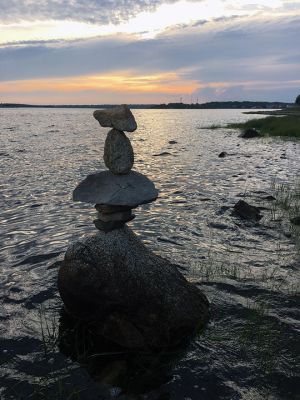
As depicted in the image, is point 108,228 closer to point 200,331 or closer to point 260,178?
point 200,331

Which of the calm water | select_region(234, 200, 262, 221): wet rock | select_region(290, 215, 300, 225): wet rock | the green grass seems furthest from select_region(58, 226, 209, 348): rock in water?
the green grass

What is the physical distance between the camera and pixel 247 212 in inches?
762

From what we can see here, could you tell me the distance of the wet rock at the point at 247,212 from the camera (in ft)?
62.3

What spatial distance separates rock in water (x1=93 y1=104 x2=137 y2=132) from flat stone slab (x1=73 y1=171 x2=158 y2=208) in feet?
4.07

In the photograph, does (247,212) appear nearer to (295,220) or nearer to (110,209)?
(295,220)

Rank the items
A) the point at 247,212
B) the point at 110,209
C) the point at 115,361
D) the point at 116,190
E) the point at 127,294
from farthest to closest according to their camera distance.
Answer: the point at 247,212
the point at 110,209
the point at 116,190
the point at 127,294
the point at 115,361

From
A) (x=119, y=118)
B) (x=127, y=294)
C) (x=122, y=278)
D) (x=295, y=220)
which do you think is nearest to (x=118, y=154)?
(x=119, y=118)

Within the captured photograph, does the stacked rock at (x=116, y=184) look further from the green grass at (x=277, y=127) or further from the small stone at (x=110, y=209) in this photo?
the green grass at (x=277, y=127)

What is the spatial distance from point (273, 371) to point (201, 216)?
1201cm

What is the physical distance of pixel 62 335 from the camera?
9.53 meters

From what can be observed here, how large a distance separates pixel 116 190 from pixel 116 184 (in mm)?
262

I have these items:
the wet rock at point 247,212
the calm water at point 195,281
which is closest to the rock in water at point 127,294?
the calm water at point 195,281

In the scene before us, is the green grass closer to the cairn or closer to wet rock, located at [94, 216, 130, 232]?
the cairn

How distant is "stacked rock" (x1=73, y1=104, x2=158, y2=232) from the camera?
10.1m
